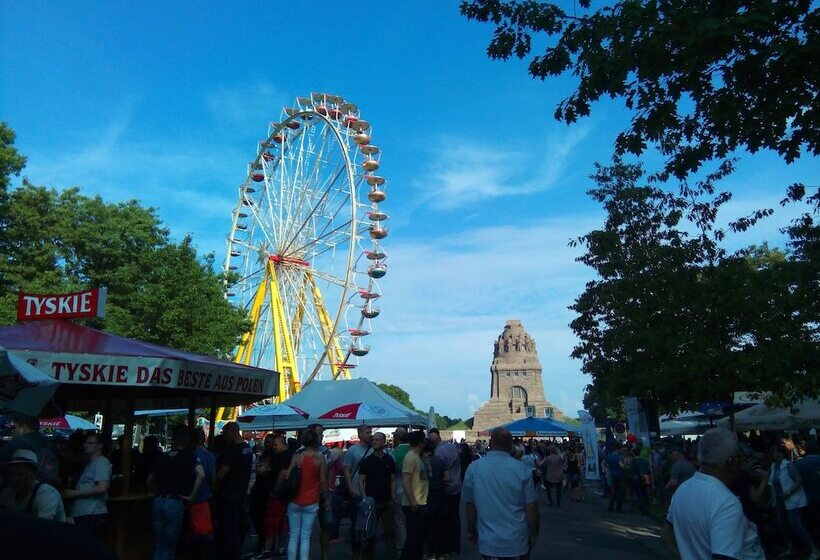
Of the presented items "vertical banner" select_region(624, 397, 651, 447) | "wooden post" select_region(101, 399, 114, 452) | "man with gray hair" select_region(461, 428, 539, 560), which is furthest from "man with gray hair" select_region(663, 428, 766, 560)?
"vertical banner" select_region(624, 397, 651, 447)

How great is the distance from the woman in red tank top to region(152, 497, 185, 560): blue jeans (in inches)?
52.3

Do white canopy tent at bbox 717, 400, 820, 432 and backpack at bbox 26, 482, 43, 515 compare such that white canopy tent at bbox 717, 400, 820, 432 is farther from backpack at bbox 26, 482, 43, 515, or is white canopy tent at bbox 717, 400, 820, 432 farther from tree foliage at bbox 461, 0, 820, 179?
backpack at bbox 26, 482, 43, 515

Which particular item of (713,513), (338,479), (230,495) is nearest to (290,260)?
(338,479)

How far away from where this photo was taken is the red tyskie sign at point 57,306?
855 centimetres

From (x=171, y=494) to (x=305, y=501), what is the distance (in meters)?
1.51

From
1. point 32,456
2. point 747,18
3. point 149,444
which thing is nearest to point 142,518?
point 149,444

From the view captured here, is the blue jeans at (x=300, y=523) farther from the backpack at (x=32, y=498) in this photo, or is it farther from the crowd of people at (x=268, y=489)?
the backpack at (x=32, y=498)

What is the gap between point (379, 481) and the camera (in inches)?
354

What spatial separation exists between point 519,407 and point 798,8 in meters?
92.2

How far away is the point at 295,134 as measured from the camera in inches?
1337

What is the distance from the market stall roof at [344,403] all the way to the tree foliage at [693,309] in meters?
6.72

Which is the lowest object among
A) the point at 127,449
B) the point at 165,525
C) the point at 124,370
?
the point at 165,525

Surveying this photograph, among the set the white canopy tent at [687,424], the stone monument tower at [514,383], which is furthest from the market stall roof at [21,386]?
the stone monument tower at [514,383]

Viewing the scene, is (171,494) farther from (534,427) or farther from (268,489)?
(534,427)
